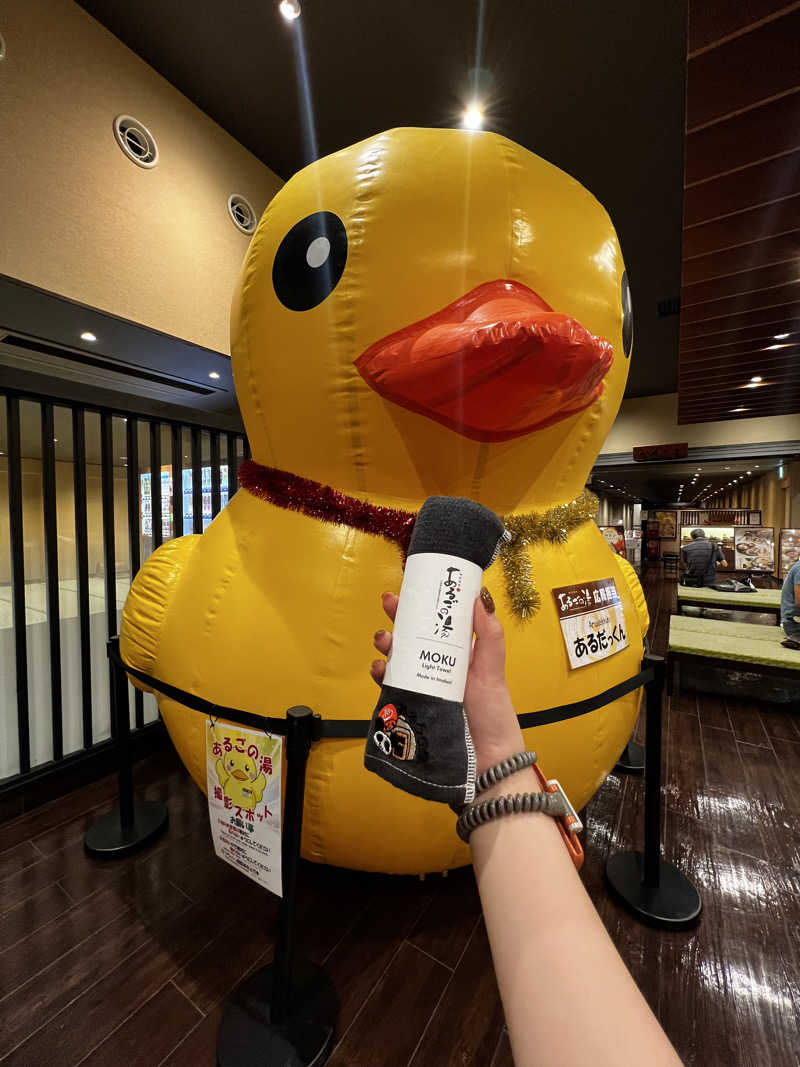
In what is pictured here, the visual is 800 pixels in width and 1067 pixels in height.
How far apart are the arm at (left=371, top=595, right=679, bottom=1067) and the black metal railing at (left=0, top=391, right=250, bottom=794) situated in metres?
2.09

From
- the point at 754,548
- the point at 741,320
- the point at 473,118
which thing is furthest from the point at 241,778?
the point at 754,548

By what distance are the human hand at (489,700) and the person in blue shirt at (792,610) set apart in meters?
3.65

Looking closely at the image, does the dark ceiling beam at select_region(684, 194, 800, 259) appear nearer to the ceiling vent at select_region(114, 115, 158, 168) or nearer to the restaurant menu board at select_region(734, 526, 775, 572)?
the ceiling vent at select_region(114, 115, 158, 168)

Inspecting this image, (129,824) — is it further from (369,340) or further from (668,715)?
(668,715)

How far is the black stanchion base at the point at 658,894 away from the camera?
4.48ft

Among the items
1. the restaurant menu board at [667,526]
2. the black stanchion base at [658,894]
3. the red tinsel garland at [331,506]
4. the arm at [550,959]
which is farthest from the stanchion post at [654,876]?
the restaurant menu board at [667,526]

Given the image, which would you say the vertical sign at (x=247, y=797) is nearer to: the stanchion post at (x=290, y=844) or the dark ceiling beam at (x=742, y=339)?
the stanchion post at (x=290, y=844)

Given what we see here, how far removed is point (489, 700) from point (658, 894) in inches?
55.9

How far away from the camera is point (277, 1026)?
3.45 feet

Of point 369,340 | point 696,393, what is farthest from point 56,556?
point 696,393

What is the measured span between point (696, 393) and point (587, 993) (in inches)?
209

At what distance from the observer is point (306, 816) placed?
42.7 inches

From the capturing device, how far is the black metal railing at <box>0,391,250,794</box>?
1.87 m

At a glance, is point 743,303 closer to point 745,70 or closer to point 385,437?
point 745,70
